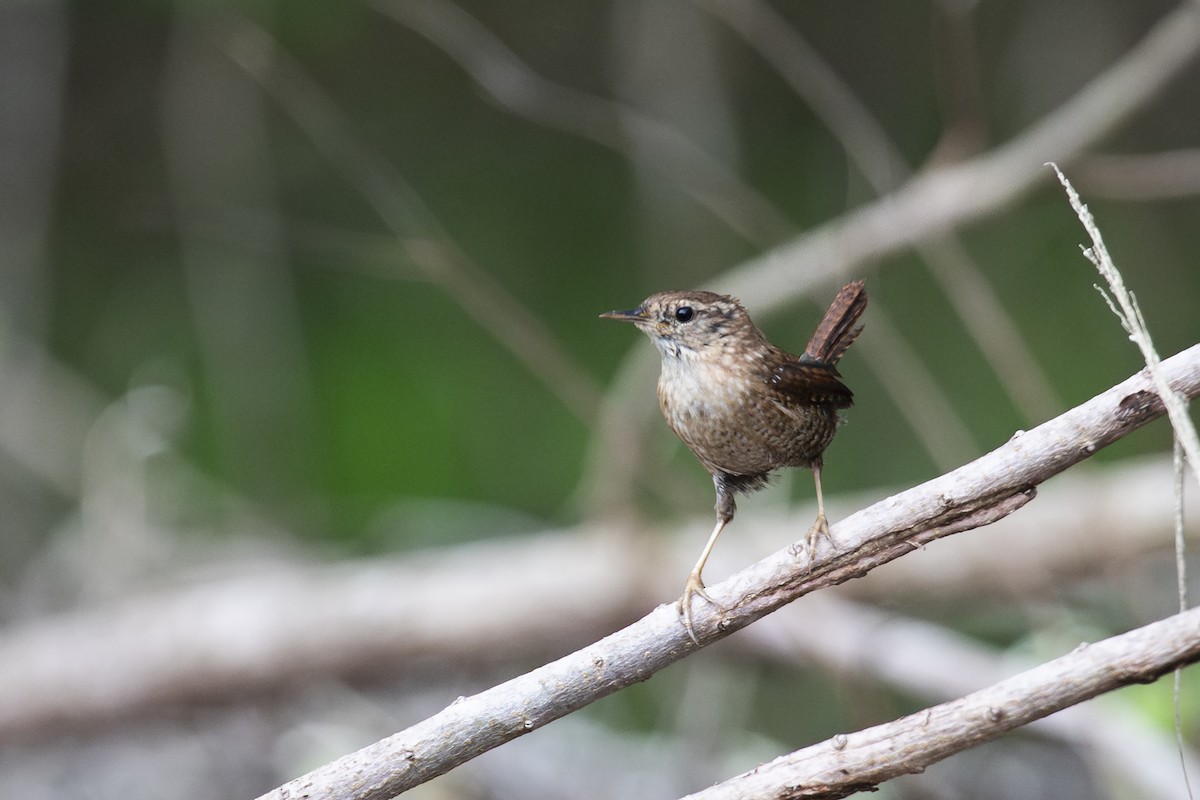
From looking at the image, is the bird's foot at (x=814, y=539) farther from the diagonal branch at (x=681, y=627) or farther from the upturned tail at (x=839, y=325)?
the upturned tail at (x=839, y=325)

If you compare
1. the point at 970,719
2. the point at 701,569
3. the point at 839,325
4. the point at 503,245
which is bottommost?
the point at 970,719

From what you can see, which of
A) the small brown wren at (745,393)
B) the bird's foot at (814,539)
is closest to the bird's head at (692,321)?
the small brown wren at (745,393)

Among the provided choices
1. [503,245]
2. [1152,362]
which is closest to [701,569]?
[1152,362]

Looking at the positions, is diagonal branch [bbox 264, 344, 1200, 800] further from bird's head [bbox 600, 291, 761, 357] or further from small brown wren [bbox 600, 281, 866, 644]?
bird's head [bbox 600, 291, 761, 357]

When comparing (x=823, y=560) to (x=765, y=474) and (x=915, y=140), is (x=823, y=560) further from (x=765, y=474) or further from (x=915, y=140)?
(x=915, y=140)

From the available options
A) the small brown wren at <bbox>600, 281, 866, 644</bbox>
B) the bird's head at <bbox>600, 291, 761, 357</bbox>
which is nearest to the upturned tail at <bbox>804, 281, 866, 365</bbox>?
the small brown wren at <bbox>600, 281, 866, 644</bbox>

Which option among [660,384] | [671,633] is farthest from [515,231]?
[671,633]

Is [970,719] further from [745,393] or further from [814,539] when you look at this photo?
[745,393]
